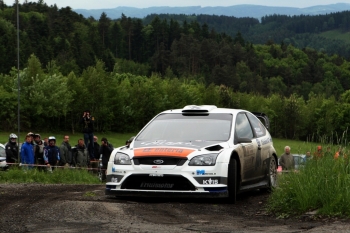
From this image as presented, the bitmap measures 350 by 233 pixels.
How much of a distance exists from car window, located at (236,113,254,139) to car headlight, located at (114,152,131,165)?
6.31 feet

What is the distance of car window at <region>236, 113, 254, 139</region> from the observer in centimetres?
1275

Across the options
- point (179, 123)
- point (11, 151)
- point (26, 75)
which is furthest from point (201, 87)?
point (179, 123)

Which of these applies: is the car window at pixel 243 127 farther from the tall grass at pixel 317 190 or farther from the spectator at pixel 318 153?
the tall grass at pixel 317 190

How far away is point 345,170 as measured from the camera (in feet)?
34.2

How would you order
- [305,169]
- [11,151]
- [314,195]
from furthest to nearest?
[11,151]
[305,169]
[314,195]

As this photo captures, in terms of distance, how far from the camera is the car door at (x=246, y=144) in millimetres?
12250

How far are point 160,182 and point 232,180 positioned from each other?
1042mm

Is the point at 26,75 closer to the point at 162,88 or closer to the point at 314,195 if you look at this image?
the point at 162,88

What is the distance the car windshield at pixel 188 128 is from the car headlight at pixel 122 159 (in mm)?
854

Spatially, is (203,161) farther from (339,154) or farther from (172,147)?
(339,154)

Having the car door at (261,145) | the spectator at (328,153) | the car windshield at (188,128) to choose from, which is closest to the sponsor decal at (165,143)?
the car windshield at (188,128)

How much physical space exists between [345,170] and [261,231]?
2.49 metres

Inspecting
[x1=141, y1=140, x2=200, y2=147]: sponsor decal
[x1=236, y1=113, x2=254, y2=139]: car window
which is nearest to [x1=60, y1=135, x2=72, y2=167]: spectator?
[x1=236, y1=113, x2=254, y2=139]: car window

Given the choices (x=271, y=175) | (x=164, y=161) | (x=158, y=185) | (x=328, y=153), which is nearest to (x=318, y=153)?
(x=328, y=153)
